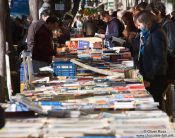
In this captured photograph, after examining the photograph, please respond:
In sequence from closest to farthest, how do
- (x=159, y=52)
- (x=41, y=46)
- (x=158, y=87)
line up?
(x=159, y=52) → (x=158, y=87) → (x=41, y=46)

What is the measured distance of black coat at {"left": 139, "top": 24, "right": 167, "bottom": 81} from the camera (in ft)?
23.1

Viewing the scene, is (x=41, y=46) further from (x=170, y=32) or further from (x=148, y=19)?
(x=148, y=19)

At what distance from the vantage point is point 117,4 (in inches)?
1909

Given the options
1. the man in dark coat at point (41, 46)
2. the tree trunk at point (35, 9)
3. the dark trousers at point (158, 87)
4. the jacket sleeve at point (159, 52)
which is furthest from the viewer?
the tree trunk at point (35, 9)

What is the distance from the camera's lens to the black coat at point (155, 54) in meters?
7.05

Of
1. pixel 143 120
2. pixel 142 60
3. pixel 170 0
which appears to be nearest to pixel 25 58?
pixel 142 60

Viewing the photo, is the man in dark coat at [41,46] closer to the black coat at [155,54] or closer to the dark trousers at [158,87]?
the dark trousers at [158,87]

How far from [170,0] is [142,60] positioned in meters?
13.5

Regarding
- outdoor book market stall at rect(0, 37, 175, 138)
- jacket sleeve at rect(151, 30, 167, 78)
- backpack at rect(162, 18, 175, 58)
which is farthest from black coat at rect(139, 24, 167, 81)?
backpack at rect(162, 18, 175, 58)

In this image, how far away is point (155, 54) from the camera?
707 centimetres

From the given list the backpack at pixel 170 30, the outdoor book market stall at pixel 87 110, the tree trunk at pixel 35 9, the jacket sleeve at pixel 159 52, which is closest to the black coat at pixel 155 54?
the jacket sleeve at pixel 159 52

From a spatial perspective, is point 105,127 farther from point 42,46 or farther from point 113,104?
point 42,46

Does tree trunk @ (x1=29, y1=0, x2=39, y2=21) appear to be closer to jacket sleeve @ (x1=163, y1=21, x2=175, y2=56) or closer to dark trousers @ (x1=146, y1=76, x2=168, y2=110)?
jacket sleeve @ (x1=163, y1=21, x2=175, y2=56)

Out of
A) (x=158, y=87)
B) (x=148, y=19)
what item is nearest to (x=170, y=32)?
(x=158, y=87)
